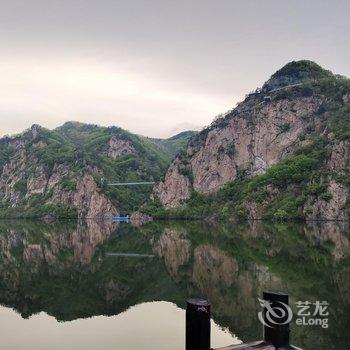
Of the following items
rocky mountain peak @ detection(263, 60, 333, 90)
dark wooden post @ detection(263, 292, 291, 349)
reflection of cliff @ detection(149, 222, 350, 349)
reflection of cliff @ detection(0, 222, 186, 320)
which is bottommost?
reflection of cliff @ detection(0, 222, 186, 320)

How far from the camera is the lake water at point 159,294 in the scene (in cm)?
1848

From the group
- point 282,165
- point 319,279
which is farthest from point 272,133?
point 319,279

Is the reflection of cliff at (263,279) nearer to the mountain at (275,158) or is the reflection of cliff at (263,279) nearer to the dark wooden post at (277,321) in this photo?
the dark wooden post at (277,321)

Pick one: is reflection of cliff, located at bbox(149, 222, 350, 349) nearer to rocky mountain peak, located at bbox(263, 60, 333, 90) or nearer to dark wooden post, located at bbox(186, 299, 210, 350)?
dark wooden post, located at bbox(186, 299, 210, 350)

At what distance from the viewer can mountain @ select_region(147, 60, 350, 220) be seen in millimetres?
121300

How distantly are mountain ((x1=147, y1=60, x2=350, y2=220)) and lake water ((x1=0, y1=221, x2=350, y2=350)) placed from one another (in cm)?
7919

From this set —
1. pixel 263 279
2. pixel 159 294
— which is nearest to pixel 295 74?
pixel 263 279

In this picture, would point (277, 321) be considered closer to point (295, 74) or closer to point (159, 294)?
point (159, 294)

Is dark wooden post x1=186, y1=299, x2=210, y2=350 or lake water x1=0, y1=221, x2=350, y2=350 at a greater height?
dark wooden post x1=186, y1=299, x2=210, y2=350

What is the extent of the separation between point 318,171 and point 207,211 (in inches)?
1544

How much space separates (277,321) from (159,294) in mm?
18853

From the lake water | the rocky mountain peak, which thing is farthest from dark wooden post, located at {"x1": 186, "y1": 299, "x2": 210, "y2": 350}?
the rocky mountain peak

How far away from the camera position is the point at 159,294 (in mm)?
27781

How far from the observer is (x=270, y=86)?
172m
